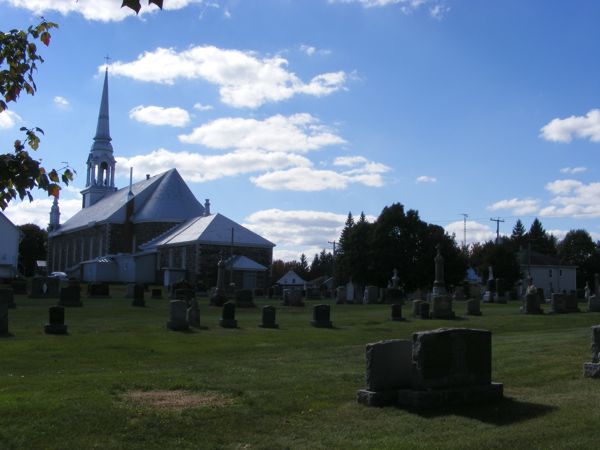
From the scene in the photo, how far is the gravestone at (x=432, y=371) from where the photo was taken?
7965 mm

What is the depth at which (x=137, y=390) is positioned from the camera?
906 cm

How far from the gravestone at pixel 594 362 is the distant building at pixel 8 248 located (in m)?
67.1

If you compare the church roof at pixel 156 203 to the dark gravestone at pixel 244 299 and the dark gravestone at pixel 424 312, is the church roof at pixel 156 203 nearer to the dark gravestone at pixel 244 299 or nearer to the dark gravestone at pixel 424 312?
the dark gravestone at pixel 244 299

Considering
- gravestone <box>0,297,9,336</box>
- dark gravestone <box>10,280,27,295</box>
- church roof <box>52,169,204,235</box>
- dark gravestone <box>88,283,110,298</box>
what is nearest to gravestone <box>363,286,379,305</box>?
dark gravestone <box>88,283,110,298</box>

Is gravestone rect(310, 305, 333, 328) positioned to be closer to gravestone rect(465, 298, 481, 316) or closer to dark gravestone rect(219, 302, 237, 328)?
dark gravestone rect(219, 302, 237, 328)

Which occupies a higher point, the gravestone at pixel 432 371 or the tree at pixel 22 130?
the tree at pixel 22 130

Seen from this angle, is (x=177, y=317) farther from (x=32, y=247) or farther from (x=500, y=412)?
(x=32, y=247)

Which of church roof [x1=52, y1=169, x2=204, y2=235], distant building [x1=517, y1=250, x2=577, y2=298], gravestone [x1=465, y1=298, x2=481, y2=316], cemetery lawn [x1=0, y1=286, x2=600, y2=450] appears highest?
church roof [x1=52, y1=169, x2=204, y2=235]

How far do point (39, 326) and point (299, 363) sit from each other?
10.6 m

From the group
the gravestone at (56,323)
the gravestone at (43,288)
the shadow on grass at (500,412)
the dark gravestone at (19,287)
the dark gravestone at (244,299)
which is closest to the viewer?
the shadow on grass at (500,412)

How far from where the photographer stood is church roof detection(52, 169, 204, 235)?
7188 cm

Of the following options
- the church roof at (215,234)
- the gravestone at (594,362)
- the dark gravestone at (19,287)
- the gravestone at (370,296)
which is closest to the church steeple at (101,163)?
the church roof at (215,234)

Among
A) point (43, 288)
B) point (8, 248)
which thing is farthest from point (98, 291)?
point (8, 248)

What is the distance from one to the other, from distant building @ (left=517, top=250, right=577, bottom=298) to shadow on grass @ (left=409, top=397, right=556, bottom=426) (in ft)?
272
